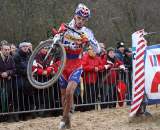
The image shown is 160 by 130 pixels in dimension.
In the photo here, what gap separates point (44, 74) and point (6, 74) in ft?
2.97

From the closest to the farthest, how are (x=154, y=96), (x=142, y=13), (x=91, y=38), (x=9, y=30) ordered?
1. (x=91, y=38)
2. (x=154, y=96)
3. (x=9, y=30)
4. (x=142, y=13)

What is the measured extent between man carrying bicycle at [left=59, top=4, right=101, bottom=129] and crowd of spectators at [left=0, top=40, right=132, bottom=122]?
90cm

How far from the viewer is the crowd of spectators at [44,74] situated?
11.8 meters

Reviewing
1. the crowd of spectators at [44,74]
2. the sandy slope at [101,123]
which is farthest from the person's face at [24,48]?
the sandy slope at [101,123]

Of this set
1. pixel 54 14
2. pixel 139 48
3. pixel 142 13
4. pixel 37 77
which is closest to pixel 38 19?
pixel 54 14

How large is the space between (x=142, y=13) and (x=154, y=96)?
2801 cm

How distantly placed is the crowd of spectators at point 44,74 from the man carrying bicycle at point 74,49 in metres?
0.90

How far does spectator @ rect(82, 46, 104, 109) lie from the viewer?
42.3 feet

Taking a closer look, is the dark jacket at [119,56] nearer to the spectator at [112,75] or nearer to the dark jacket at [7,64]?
the spectator at [112,75]

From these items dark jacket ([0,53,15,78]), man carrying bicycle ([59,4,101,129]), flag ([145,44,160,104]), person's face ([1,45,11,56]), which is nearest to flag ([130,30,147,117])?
flag ([145,44,160,104])

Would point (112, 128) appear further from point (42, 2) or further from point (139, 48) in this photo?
point (42, 2)

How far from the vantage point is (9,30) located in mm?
30453

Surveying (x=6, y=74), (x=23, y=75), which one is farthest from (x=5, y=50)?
(x=23, y=75)

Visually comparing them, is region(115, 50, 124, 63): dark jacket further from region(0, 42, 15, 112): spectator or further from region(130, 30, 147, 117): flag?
region(130, 30, 147, 117): flag
